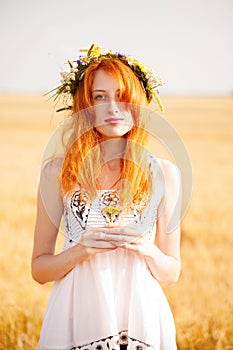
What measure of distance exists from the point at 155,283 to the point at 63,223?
1.26 ft

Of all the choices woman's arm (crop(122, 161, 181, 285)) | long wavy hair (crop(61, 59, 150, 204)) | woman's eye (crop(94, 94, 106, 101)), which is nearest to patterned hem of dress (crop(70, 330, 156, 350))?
woman's arm (crop(122, 161, 181, 285))

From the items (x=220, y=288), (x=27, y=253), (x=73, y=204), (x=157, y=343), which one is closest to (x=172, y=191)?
(x=73, y=204)

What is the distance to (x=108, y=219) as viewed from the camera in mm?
2244

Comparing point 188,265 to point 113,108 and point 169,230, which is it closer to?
point 169,230

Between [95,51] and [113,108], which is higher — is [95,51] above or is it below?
above

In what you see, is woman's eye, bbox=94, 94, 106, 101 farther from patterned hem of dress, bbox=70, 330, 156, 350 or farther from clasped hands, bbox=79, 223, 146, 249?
patterned hem of dress, bbox=70, 330, 156, 350

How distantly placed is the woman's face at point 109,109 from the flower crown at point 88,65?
19 cm

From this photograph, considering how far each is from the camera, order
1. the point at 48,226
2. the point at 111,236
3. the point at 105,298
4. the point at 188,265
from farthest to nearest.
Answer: the point at 188,265, the point at 48,226, the point at 105,298, the point at 111,236

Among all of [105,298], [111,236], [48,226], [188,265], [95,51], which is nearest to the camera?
[111,236]

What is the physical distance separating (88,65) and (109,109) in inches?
11.9

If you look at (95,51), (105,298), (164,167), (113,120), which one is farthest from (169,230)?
(95,51)

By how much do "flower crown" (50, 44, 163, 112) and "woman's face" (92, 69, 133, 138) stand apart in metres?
0.19

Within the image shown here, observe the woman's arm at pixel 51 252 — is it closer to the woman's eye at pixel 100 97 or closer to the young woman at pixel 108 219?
the young woman at pixel 108 219

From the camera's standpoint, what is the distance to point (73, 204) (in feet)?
7.47
